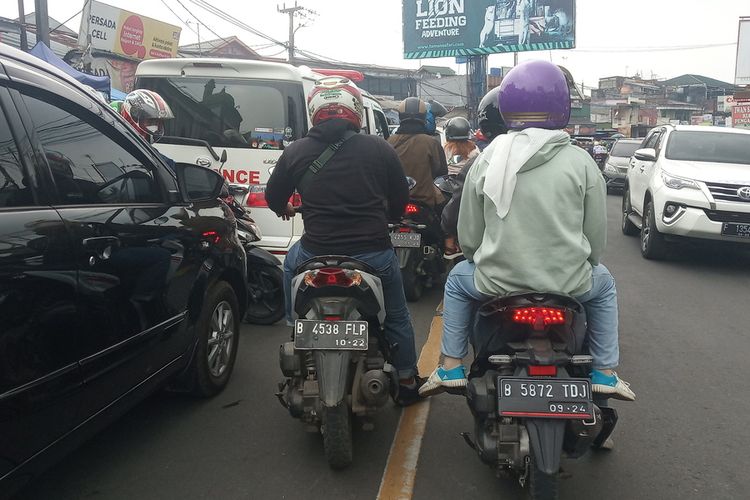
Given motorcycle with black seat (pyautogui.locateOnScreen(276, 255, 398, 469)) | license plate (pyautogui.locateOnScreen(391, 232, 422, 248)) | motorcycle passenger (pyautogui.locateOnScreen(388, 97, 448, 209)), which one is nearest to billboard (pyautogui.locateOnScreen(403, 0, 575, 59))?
motorcycle passenger (pyautogui.locateOnScreen(388, 97, 448, 209))

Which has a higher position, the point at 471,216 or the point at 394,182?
the point at 394,182

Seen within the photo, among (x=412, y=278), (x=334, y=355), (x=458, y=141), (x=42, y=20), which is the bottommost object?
(x=412, y=278)

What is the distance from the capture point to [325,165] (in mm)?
3246

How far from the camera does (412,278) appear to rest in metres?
6.09

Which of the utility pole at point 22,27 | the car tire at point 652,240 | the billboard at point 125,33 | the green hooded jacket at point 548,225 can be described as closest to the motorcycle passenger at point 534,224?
the green hooded jacket at point 548,225

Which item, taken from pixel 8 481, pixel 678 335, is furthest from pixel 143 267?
pixel 678 335

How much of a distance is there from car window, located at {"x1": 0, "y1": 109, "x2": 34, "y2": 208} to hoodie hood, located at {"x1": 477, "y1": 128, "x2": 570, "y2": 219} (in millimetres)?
1774

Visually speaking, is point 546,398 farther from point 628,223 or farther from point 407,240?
point 628,223

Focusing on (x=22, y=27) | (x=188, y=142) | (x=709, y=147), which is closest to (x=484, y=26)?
(x=22, y=27)

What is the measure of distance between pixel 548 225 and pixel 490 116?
1859 mm

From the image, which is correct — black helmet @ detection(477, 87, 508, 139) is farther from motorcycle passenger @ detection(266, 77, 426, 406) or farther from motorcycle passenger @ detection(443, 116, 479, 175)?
motorcycle passenger @ detection(443, 116, 479, 175)

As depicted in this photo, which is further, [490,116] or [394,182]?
[490,116]

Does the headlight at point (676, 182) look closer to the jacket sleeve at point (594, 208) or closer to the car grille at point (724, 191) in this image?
the car grille at point (724, 191)

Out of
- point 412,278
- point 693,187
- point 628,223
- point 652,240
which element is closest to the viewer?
point 412,278
